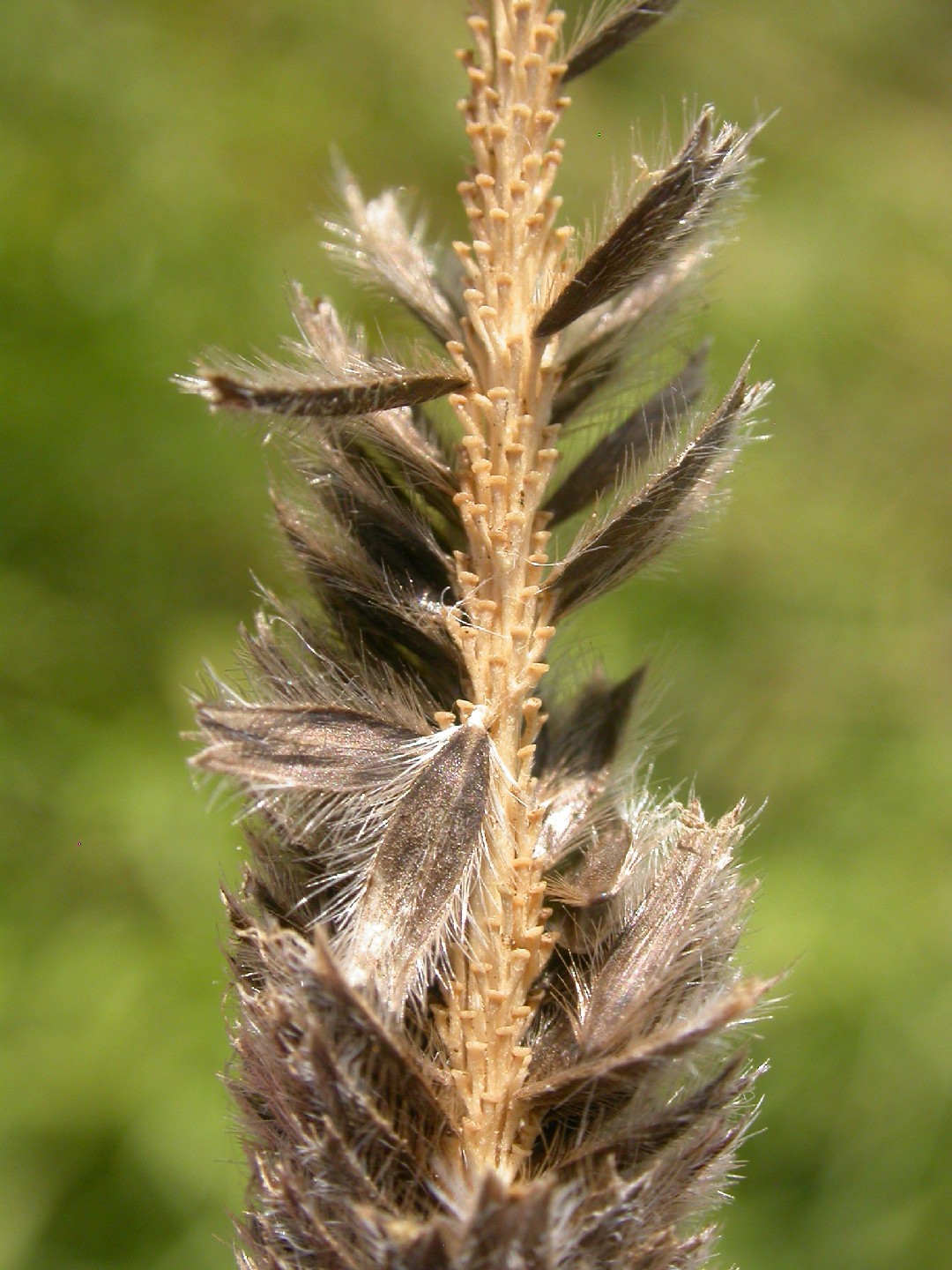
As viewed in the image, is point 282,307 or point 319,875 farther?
point 282,307

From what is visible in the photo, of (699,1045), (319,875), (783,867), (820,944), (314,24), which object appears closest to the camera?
(699,1045)

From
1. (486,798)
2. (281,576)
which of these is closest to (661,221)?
(486,798)

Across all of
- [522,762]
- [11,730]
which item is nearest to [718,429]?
[522,762]

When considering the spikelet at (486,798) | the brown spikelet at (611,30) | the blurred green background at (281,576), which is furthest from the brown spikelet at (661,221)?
the blurred green background at (281,576)

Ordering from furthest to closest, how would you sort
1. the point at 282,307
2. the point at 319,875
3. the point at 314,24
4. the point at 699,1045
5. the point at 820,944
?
the point at 314,24, the point at 282,307, the point at 820,944, the point at 319,875, the point at 699,1045

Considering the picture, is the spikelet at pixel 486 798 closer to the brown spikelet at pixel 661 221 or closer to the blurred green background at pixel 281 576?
the brown spikelet at pixel 661 221

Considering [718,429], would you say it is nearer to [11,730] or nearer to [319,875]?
[319,875]

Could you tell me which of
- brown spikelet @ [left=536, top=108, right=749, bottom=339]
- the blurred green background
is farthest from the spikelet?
the blurred green background

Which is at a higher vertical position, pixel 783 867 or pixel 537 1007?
pixel 783 867
